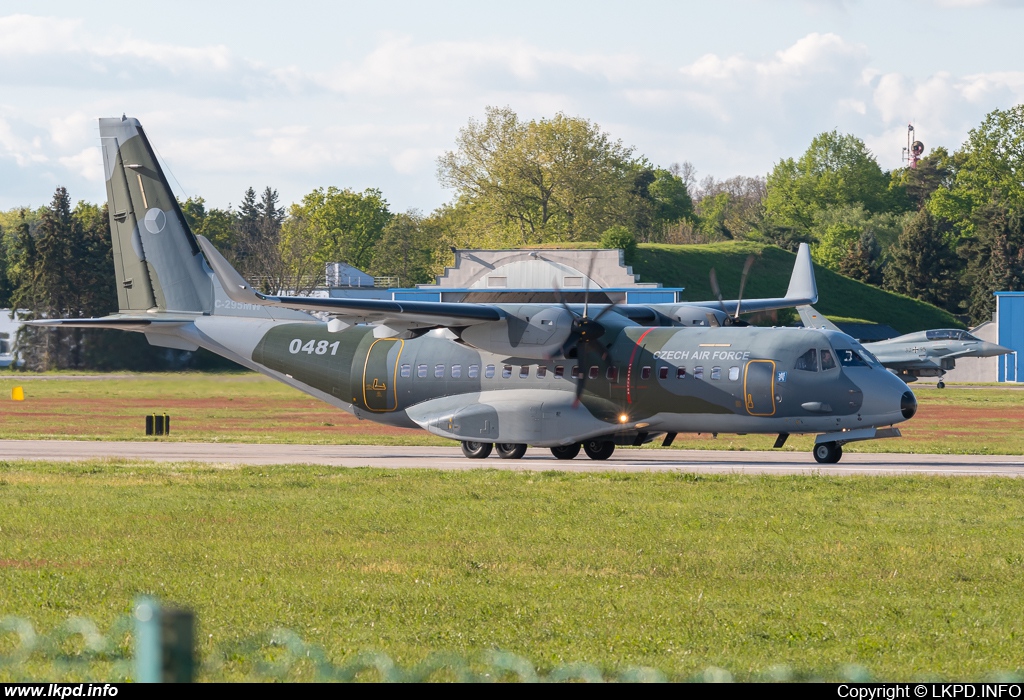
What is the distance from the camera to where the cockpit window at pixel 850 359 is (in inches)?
1078

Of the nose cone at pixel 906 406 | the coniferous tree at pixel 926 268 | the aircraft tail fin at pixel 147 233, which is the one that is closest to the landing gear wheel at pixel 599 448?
the nose cone at pixel 906 406

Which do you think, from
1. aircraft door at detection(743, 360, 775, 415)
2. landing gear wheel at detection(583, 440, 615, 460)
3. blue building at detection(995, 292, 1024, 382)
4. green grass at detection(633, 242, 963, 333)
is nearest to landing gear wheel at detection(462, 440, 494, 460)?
landing gear wheel at detection(583, 440, 615, 460)

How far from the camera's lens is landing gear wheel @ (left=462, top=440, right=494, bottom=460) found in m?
30.8

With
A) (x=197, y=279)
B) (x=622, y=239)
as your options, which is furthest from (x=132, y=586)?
(x=622, y=239)

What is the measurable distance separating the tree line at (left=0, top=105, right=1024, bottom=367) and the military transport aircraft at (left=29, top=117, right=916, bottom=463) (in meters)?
33.1

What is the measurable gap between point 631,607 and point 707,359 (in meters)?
16.3

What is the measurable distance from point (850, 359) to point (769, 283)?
7857cm

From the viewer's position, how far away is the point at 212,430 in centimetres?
4278

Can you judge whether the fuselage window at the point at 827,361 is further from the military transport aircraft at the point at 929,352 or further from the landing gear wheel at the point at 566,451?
the military transport aircraft at the point at 929,352

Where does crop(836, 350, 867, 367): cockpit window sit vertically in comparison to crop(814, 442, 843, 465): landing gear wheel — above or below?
above

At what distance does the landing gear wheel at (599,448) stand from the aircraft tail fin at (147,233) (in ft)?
38.3

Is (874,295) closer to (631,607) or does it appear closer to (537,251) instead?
(537,251)

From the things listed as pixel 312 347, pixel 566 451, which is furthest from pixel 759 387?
pixel 312 347

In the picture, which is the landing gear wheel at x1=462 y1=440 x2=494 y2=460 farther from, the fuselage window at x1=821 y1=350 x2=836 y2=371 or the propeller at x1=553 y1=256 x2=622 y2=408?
the fuselage window at x1=821 y1=350 x2=836 y2=371
